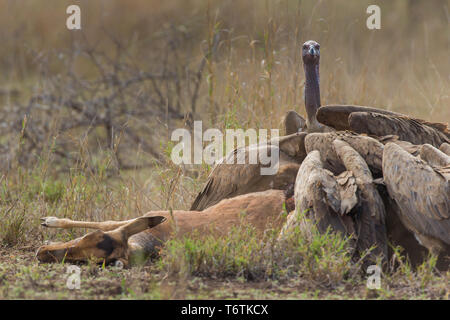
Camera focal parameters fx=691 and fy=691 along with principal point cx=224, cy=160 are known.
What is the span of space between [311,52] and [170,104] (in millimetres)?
4473

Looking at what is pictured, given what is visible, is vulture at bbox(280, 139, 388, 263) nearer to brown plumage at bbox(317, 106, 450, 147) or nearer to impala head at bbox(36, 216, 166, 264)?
brown plumage at bbox(317, 106, 450, 147)

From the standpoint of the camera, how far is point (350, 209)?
12.7 feet

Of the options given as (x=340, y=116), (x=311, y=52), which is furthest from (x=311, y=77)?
(x=340, y=116)

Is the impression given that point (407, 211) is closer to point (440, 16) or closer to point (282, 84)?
point (282, 84)

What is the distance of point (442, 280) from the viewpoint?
12.7 feet

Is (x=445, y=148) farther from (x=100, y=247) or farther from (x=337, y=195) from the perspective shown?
(x=100, y=247)

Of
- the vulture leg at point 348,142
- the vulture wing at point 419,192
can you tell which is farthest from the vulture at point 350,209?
the vulture leg at point 348,142

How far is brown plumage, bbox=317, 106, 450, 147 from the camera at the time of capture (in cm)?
481

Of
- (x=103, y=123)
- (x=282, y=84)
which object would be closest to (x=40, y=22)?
(x=103, y=123)

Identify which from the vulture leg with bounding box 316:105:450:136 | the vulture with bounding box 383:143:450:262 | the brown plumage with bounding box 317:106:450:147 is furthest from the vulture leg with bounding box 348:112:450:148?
the vulture with bounding box 383:143:450:262

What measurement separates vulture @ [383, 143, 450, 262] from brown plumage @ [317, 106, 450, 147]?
65 centimetres

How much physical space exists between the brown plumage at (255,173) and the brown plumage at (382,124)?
0.31m

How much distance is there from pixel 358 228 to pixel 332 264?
0.31 m

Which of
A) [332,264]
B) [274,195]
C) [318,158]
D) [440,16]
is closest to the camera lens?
[332,264]
